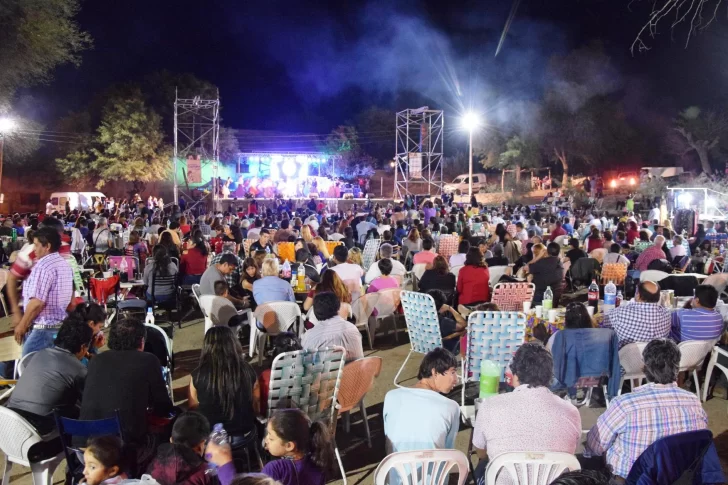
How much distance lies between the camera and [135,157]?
110 ft

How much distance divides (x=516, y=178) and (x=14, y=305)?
35.8 m

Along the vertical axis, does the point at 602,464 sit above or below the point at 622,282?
below

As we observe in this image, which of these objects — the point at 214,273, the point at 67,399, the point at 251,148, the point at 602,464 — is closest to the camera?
the point at 602,464

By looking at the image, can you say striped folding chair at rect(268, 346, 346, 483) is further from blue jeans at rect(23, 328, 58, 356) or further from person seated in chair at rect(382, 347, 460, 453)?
blue jeans at rect(23, 328, 58, 356)

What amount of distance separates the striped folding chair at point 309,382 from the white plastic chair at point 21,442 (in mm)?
1234

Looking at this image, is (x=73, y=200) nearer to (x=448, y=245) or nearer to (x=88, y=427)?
(x=448, y=245)

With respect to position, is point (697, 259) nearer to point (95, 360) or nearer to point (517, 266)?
point (517, 266)

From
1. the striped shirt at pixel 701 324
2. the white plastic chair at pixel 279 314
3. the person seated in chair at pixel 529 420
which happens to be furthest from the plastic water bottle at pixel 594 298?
the person seated in chair at pixel 529 420

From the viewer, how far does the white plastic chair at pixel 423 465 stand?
2715 mm

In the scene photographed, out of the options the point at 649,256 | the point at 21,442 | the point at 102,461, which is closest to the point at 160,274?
the point at 21,442

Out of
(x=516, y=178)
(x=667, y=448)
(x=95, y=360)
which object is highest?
(x=516, y=178)

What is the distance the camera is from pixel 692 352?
5.22 m

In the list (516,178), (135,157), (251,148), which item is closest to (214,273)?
(135,157)

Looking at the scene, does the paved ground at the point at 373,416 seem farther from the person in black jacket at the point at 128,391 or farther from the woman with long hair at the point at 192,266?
the person in black jacket at the point at 128,391
